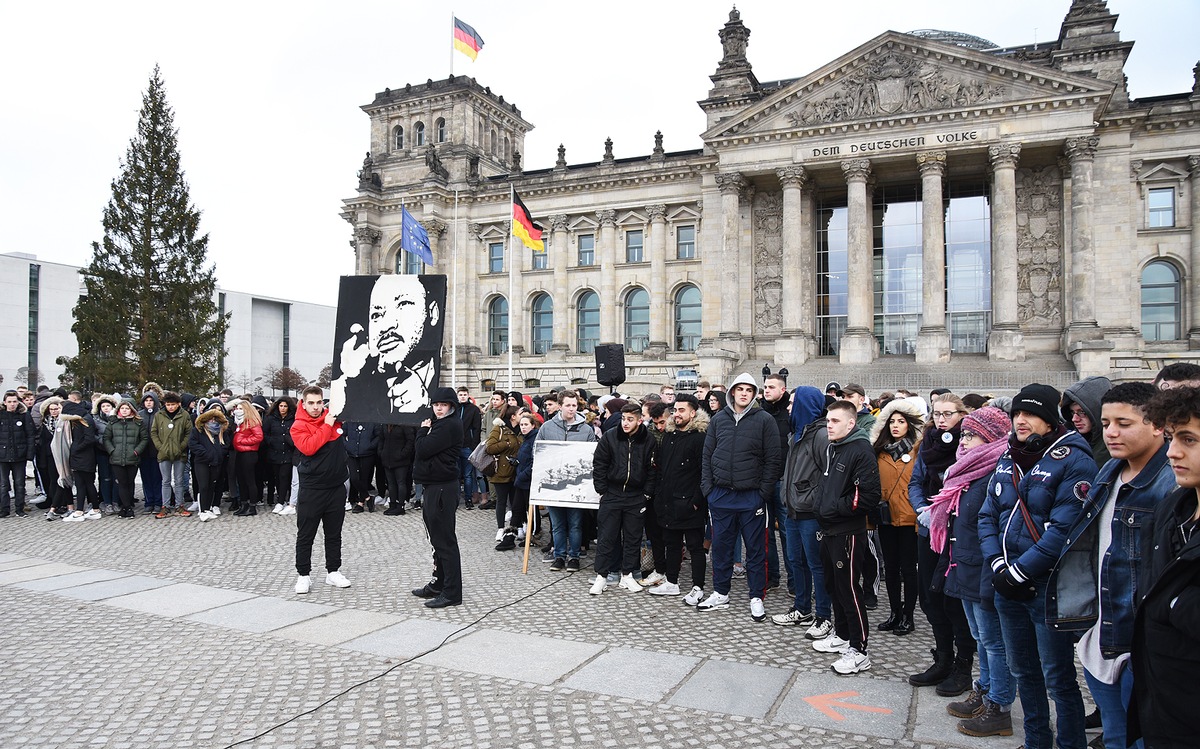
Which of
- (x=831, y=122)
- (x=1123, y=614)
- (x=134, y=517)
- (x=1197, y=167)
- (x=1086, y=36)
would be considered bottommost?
(x=134, y=517)

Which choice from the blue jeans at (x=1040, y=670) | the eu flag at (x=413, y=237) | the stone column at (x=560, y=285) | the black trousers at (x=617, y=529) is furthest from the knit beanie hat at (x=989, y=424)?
the stone column at (x=560, y=285)

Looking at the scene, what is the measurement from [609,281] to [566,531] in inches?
1354

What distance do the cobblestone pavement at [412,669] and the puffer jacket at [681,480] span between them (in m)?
1.04

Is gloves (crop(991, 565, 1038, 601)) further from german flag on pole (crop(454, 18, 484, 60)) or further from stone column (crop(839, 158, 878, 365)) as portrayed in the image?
german flag on pole (crop(454, 18, 484, 60))

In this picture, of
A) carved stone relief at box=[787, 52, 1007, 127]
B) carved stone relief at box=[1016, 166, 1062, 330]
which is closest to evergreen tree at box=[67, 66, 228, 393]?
carved stone relief at box=[787, 52, 1007, 127]

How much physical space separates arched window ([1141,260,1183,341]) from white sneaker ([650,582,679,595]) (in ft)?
113

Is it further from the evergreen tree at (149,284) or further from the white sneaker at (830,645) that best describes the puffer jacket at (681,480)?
the evergreen tree at (149,284)

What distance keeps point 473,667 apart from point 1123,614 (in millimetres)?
4899

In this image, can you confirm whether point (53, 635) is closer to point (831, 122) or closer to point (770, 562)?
point (770, 562)

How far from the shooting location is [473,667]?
6617 mm

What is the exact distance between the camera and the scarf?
5695 millimetres

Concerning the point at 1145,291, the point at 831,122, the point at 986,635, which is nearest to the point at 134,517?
the point at 986,635

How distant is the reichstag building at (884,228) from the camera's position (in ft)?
109

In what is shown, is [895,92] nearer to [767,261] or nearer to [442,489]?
[767,261]
